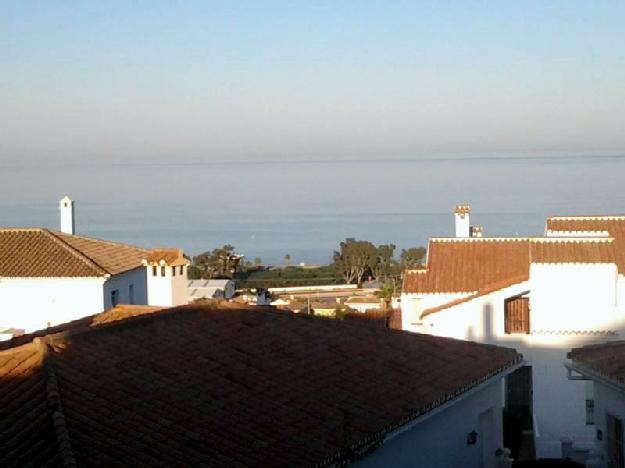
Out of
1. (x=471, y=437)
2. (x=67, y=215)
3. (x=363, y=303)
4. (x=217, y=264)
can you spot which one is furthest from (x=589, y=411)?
(x=217, y=264)

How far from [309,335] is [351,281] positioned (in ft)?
154

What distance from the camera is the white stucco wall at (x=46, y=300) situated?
23734mm

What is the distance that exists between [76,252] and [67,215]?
3.27m

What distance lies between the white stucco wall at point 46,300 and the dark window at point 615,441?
13949 mm

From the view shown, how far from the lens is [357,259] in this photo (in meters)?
57.5

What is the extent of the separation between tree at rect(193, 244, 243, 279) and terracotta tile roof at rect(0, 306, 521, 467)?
42.6m

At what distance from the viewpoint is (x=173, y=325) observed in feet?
37.0

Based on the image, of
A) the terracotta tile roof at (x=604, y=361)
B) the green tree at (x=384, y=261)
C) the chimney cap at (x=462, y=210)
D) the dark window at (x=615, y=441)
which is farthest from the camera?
the green tree at (x=384, y=261)

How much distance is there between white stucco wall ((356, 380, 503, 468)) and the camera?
10219mm

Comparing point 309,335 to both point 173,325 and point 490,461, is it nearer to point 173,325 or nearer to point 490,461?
point 173,325

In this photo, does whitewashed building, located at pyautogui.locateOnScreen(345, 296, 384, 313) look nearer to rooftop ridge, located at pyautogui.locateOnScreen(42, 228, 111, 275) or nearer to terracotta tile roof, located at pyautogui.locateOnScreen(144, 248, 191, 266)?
terracotta tile roof, located at pyautogui.locateOnScreen(144, 248, 191, 266)

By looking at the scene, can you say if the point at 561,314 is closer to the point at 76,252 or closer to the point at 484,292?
the point at 484,292

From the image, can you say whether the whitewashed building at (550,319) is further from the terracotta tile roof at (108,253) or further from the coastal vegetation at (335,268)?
the coastal vegetation at (335,268)

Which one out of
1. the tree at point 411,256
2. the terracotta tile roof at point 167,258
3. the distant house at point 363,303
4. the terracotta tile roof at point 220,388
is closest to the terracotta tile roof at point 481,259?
the terracotta tile roof at point 167,258
